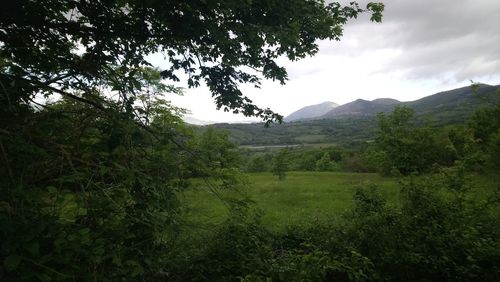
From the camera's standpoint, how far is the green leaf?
88.1 inches

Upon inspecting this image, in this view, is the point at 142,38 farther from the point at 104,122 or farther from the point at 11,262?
the point at 11,262

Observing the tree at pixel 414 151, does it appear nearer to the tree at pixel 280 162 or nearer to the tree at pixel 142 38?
the tree at pixel 280 162

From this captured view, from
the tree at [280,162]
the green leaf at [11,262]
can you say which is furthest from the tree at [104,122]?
the tree at [280,162]

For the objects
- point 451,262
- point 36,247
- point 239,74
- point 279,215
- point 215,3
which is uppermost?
point 215,3

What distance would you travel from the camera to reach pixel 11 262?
2271mm

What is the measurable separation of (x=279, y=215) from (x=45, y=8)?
12281 mm

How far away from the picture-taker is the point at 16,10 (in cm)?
458

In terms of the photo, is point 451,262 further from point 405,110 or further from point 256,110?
point 405,110

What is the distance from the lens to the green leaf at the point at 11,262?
2.24 metres

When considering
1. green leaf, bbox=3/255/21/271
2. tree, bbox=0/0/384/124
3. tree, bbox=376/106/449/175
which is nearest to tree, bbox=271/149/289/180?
tree, bbox=376/106/449/175

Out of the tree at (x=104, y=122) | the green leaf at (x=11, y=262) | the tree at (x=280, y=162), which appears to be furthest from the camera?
the tree at (x=280, y=162)

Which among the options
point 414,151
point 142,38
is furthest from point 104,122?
point 414,151

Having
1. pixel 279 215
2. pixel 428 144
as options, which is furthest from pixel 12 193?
pixel 428 144

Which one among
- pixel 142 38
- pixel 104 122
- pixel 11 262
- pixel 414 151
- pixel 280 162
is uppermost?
pixel 142 38
